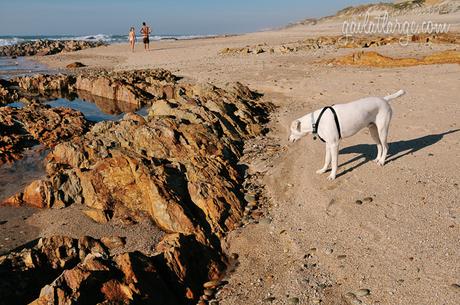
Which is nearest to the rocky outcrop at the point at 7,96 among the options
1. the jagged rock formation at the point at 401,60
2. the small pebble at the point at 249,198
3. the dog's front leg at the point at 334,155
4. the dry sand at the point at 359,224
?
the dry sand at the point at 359,224

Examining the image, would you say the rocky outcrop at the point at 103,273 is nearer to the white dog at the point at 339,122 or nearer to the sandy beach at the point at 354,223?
the sandy beach at the point at 354,223

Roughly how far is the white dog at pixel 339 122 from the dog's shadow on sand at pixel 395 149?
2.51 ft

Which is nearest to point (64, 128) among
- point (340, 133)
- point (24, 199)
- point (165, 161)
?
point (24, 199)

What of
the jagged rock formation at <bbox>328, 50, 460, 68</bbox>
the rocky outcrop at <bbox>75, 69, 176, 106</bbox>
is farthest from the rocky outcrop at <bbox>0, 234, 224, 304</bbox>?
the jagged rock formation at <bbox>328, 50, 460, 68</bbox>

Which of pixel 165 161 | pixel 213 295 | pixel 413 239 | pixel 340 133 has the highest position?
pixel 340 133

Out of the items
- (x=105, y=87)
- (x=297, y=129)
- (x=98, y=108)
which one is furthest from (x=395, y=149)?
(x=105, y=87)

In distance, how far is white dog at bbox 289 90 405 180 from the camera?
804 cm

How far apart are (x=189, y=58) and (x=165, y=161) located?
23.9 metres

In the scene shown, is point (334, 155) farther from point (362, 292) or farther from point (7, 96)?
point (7, 96)

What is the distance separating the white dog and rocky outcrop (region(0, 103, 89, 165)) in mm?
7233

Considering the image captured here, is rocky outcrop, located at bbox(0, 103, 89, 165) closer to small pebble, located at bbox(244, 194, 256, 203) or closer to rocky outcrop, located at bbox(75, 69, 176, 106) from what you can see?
rocky outcrop, located at bbox(75, 69, 176, 106)

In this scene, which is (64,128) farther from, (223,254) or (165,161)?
(223,254)

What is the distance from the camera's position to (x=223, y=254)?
6406mm

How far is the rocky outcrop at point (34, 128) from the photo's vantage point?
1116cm
